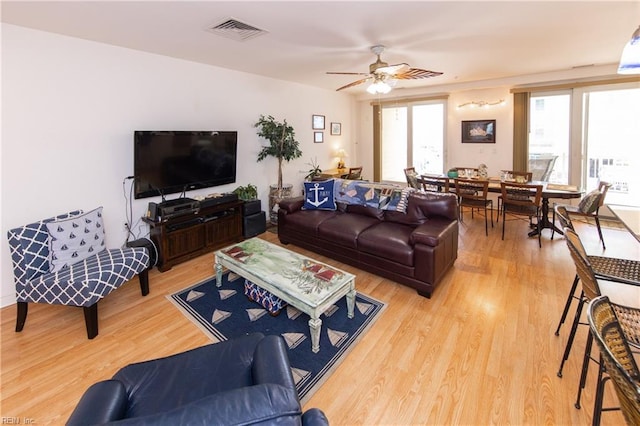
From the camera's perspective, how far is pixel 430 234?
296cm

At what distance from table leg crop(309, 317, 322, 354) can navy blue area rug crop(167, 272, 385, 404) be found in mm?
40

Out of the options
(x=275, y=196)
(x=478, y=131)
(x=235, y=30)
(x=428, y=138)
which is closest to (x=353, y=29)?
(x=235, y=30)

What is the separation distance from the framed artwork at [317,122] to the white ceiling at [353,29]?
5.83 feet

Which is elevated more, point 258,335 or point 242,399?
point 242,399

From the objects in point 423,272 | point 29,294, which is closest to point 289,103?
point 423,272

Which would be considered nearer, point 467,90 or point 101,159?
point 101,159

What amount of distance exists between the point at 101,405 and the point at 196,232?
2957mm

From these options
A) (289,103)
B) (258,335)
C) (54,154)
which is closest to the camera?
(258,335)

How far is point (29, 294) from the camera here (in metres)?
2.50

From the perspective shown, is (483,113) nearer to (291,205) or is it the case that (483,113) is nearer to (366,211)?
(366,211)

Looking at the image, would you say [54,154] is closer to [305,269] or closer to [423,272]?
[305,269]

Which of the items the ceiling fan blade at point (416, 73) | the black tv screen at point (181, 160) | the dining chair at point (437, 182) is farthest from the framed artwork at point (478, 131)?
the black tv screen at point (181, 160)

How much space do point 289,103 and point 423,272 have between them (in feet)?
13.7

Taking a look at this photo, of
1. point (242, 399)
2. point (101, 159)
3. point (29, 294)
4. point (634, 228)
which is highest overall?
point (101, 159)
